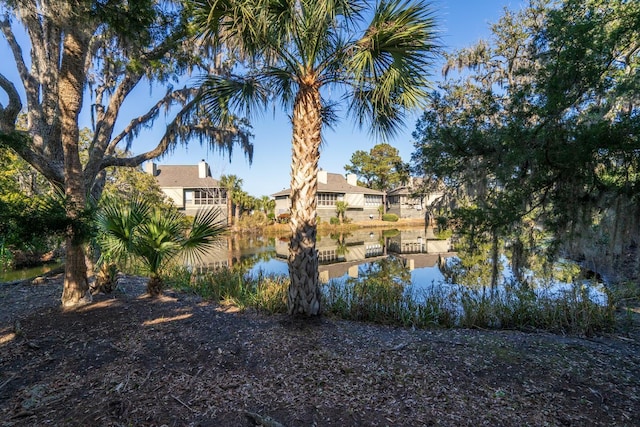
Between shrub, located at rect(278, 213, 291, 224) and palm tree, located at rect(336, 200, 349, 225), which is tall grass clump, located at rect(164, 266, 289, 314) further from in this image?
palm tree, located at rect(336, 200, 349, 225)

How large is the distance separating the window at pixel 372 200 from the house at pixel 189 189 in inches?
638

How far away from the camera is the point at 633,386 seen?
271 cm

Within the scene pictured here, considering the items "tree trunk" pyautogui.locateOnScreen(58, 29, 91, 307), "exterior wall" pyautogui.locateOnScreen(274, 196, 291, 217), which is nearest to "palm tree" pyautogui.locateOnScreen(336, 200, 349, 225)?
"exterior wall" pyautogui.locateOnScreen(274, 196, 291, 217)

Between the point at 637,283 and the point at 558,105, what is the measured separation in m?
5.82

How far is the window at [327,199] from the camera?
29766 millimetres

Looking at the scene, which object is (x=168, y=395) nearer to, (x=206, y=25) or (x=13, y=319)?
(x=13, y=319)

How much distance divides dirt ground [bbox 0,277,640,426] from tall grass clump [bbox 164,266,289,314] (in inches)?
28.0

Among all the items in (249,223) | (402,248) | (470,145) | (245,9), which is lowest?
(402,248)

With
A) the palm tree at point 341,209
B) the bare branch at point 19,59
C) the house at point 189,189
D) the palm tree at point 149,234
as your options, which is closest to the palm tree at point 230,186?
the house at point 189,189

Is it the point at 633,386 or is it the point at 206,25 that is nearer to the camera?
the point at 633,386

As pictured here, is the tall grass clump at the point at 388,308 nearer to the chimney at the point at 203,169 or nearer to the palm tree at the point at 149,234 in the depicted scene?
the palm tree at the point at 149,234

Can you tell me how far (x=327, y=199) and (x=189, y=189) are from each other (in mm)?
13437

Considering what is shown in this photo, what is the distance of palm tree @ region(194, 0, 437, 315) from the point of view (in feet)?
12.3

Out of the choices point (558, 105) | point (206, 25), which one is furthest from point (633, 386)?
point (206, 25)
